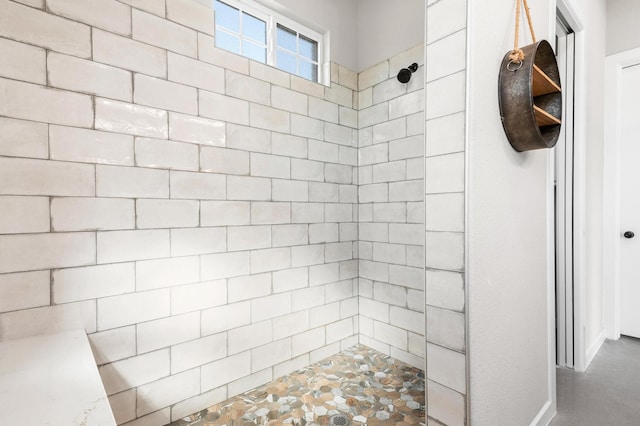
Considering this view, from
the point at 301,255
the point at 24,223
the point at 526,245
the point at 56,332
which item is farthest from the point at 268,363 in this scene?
the point at 526,245

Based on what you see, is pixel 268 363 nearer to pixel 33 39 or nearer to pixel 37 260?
pixel 37 260

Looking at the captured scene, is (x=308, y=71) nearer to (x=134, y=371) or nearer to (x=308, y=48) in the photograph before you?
(x=308, y=48)

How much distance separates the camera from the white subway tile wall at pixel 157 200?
137 centimetres

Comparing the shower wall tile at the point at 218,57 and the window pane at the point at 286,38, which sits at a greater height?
the window pane at the point at 286,38

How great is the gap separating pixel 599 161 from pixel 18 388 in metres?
3.63

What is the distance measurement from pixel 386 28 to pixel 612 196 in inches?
92.0

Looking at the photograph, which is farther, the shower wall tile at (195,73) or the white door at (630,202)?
the white door at (630,202)

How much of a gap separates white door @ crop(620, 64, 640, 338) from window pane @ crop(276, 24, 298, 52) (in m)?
2.77

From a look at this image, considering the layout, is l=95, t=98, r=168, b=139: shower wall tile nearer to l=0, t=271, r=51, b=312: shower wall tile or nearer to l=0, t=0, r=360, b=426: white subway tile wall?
l=0, t=0, r=360, b=426: white subway tile wall

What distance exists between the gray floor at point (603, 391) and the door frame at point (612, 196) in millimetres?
357

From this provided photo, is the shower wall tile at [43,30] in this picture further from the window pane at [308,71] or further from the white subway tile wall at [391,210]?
the white subway tile wall at [391,210]

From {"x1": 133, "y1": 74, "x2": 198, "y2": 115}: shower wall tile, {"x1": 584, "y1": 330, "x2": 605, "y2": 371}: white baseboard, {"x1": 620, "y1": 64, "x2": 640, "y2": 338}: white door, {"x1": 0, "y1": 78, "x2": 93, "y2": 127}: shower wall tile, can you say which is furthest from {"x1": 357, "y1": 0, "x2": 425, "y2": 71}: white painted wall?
{"x1": 584, "y1": 330, "x2": 605, "y2": 371}: white baseboard

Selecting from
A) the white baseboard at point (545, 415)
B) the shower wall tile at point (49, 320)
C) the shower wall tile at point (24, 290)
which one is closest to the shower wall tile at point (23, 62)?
the shower wall tile at point (24, 290)

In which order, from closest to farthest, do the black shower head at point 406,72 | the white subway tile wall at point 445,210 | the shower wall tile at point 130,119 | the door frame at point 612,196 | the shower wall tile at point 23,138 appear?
1. the white subway tile wall at point 445,210
2. the shower wall tile at point 23,138
3. the shower wall tile at point 130,119
4. the black shower head at point 406,72
5. the door frame at point 612,196
